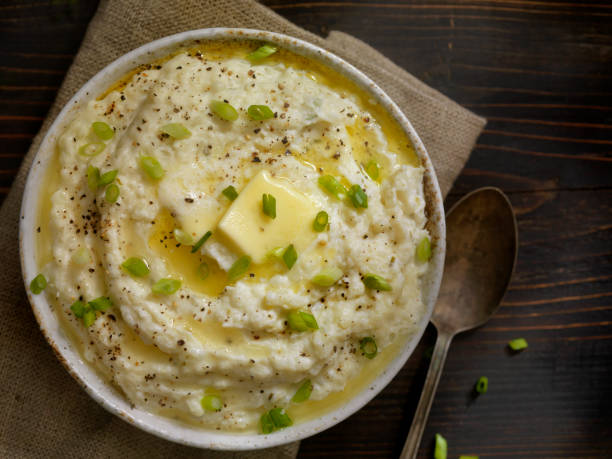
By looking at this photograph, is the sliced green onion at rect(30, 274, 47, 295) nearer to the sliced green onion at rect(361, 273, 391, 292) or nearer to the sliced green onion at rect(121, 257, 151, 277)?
the sliced green onion at rect(121, 257, 151, 277)

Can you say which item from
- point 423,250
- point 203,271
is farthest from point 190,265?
point 423,250

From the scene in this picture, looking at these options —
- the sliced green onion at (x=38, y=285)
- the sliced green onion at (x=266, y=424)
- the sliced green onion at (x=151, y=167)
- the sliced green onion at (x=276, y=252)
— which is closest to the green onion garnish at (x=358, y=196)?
the sliced green onion at (x=276, y=252)

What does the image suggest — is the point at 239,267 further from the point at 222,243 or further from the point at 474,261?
the point at 474,261

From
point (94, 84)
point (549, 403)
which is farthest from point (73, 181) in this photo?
point (549, 403)

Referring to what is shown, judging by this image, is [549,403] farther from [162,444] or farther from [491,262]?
→ [162,444]

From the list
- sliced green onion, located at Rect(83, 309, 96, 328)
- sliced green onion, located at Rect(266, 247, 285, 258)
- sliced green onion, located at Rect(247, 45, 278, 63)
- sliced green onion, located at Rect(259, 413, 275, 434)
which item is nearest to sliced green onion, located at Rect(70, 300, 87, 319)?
sliced green onion, located at Rect(83, 309, 96, 328)

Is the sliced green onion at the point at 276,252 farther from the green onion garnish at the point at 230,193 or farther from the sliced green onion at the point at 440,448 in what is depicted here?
the sliced green onion at the point at 440,448
